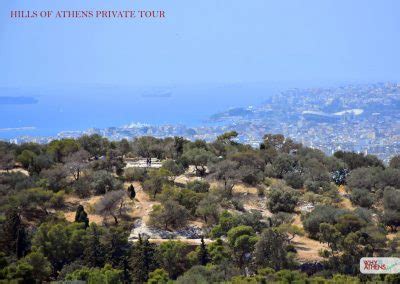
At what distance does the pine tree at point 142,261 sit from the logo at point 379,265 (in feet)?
29.0

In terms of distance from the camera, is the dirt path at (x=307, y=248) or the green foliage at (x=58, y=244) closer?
the green foliage at (x=58, y=244)

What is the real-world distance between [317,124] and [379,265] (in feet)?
392

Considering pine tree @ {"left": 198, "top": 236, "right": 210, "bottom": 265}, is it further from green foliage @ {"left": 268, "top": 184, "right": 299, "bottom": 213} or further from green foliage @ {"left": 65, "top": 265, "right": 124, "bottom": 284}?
green foliage @ {"left": 268, "top": 184, "right": 299, "bottom": 213}

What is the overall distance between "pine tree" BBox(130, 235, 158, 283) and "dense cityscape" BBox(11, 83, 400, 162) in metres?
69.0

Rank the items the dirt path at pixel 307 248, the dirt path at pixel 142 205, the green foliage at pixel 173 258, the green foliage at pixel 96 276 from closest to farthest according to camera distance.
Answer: the green foliage at pixel 96 276
the green foliage at pixel 173 258
the dirt path at pixel 307 248
the dirt path at pixel 142 205

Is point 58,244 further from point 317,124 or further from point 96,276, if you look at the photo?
point 317,124

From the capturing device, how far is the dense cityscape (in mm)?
104875

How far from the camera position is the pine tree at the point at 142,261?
65.8 feet

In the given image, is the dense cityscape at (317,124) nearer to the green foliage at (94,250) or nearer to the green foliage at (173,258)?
the green foliage at (173,258)

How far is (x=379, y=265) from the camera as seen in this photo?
19484mm

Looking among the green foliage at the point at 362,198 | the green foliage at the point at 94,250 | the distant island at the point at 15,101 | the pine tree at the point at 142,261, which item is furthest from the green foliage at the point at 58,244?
the distant island at the point at 15,101

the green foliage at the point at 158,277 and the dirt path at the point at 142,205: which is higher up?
the dirt path at the point at 142,205

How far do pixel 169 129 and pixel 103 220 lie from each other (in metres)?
91.3

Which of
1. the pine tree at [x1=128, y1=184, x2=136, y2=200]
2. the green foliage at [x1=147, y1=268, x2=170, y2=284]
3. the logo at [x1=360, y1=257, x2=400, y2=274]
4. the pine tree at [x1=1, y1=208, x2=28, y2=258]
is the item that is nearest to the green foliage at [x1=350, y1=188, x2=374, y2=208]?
the logo at [x1=360, y1=257, x2=400, y2=274]
